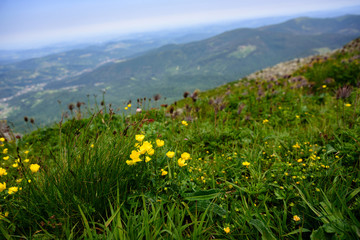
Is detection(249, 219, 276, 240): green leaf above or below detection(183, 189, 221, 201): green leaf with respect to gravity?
below

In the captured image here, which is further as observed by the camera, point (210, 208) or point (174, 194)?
point (174, 194)

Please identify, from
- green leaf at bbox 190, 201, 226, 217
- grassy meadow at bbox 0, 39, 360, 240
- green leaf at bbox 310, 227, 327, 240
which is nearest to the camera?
green leaf at bbox 310, 227, 327, 240

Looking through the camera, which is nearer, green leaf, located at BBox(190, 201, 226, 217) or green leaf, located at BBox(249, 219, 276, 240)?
green leaf, located at BBox(249, 219, 276, 240)

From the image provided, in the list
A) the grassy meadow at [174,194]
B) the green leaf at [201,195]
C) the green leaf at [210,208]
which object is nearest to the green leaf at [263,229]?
the grassy meadow at [174,194]

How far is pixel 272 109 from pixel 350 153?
288 cm

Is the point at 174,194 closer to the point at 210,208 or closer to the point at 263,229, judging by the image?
the point at 210,208

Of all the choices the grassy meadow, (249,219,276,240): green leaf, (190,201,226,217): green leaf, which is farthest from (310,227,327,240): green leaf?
(190,201,226,217): green leaf

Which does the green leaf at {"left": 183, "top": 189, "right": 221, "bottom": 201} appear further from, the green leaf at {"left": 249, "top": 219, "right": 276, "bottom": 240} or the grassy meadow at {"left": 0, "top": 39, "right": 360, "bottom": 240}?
the green leaf at {"left": 249, "top": 219, "right": 276, "bottom": 240}

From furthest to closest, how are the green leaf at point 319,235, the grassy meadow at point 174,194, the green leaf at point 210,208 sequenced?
the green leaf at point 210,208
the grassy meadow at point 174,194
the green leaf at point 319,235

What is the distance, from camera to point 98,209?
6.75ft

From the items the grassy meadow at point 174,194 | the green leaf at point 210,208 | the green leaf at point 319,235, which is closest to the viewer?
the green leaf at point 319,235

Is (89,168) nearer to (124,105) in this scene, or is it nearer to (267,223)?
(267,223)

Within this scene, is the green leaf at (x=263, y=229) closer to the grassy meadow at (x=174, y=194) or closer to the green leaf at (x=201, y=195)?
the grassy meadow at (x=174, y=194)

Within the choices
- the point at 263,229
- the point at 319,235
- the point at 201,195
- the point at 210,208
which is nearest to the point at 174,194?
the point at 201,195
